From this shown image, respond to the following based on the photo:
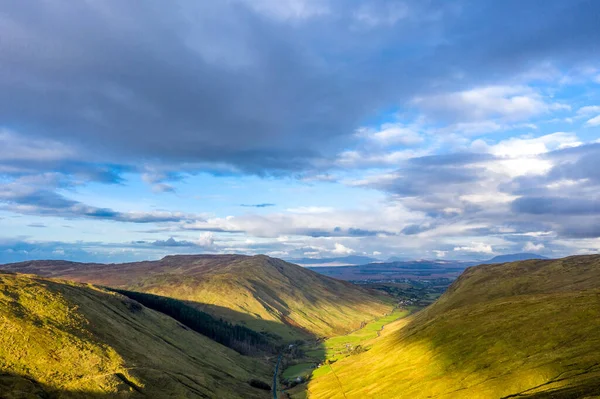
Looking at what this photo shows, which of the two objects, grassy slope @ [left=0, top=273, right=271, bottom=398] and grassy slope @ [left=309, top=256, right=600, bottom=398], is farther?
grassy slope @ [left=0, top=273, right=271, bottom=398]

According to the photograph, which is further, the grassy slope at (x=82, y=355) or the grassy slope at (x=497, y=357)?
the grassy slope at (x=82, y=355)

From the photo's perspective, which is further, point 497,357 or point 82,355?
point 497,357

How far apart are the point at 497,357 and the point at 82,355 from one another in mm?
137885

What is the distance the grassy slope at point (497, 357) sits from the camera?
93.6 metres

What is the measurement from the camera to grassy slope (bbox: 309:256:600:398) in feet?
307

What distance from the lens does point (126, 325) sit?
172 metres

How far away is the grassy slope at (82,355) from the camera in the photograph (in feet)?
336

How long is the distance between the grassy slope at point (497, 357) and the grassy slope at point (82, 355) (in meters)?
65.7

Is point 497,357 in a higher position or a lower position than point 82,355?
lower

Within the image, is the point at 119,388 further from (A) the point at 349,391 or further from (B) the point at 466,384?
(B) the point at 466,384

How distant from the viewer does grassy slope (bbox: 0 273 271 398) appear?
102562 millimetres

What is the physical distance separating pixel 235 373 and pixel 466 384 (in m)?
130

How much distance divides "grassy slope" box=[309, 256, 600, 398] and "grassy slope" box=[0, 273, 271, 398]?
6572cm

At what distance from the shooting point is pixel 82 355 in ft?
392
